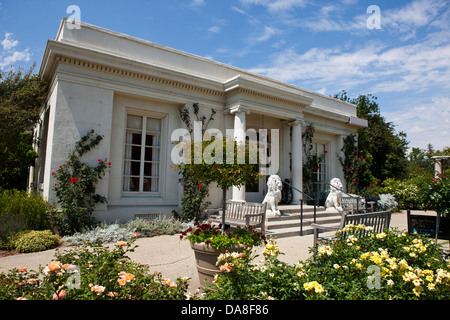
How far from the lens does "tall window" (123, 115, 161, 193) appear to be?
8.20 metres

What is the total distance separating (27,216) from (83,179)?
1.35 meters

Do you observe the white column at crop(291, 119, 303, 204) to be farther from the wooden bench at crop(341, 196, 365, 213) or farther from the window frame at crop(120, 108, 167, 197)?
the window frame at crop(120, 108, 167, 197)

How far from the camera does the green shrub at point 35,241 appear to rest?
5.42 meters

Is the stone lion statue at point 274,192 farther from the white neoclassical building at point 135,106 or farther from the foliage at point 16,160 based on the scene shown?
the foliage at point 16,160

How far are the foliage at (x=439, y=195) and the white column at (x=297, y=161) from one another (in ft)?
16.9

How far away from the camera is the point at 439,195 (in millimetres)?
4957

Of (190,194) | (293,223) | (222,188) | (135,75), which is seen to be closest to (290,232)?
→ (293,223)

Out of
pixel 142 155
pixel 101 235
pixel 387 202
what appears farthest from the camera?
pixel 387 202

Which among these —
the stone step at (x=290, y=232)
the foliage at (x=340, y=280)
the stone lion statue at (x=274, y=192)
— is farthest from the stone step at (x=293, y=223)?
the foliage at (x=340, y=280)

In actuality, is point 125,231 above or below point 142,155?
below

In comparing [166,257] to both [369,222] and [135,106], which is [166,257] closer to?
[369,222]

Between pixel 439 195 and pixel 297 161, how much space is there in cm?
555
